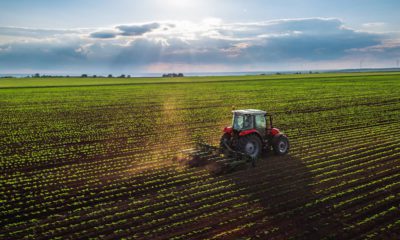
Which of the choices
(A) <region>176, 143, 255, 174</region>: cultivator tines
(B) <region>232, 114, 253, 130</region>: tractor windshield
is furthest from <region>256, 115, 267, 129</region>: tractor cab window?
(A) <region>176, 143, 255, 174</region>: cultivator tines

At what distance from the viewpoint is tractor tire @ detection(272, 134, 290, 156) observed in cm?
1516

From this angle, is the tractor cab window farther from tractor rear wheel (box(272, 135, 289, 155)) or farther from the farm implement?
tractor rear wheel (box(272, 135, 289, 155))

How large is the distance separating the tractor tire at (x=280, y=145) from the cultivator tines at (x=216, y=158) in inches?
71.9

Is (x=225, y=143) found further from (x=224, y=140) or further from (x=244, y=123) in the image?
(x=244, y=123)

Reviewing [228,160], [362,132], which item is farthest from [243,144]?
[362,132]

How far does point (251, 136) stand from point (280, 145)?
1.64 meters

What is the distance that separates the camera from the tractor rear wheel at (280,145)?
15.2m

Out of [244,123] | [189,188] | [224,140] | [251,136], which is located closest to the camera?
[189,188]

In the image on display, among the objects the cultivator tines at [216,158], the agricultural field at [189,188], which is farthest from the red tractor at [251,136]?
the agricultural field at [189,188]

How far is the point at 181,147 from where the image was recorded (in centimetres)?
1794

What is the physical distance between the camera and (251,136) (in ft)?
47.5

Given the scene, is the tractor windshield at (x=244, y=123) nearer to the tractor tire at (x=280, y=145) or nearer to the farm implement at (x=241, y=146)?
the farm implement at (x=241, y=146)

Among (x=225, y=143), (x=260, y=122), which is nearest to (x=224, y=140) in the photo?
(x=225, y=143)

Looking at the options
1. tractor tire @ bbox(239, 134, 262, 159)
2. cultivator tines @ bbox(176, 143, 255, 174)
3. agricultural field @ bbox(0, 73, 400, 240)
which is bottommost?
agricultural field @ bbox(0, 73, 400, 240)
